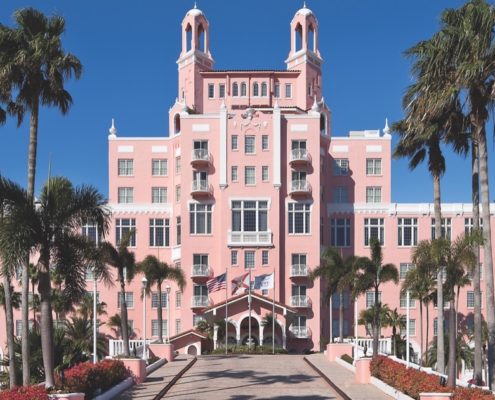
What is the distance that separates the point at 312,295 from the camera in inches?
2403

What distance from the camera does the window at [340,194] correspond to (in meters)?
67.6

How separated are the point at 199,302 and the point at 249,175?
10.8m

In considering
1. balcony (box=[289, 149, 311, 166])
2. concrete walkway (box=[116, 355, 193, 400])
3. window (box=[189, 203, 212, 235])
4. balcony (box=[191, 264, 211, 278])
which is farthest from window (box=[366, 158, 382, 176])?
concrete walkway (box=[116, 355, 193, 400])

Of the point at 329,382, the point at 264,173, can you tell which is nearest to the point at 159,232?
the point at 264,173

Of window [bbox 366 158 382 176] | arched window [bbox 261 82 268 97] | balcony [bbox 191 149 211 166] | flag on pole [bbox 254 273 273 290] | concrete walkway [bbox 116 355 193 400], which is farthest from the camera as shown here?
arched window [bbox 261 82 268 97]

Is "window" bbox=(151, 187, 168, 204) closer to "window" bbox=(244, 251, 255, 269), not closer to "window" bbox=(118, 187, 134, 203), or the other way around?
"window" bbox=(118, 187, 134, 203)

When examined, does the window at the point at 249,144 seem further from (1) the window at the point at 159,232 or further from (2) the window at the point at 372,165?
(2) the window at the point at 372,165

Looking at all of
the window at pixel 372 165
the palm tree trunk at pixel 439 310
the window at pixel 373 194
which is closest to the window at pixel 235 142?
the window at pixel 372 165

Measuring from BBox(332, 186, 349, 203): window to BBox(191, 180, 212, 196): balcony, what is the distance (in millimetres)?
11911

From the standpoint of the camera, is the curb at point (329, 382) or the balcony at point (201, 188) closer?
the curb at point (329, 382)

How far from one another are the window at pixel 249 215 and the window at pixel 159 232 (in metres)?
7.17

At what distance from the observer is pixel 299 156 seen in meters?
61.7

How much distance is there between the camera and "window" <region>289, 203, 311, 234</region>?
62.4 m

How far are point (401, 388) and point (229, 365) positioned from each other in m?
15.3
